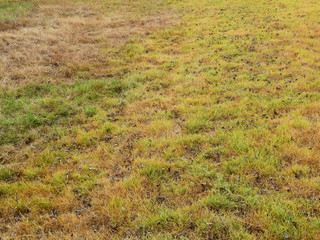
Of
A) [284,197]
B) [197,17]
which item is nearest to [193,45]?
[197,17]

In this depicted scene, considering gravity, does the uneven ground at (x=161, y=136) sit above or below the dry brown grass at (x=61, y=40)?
below

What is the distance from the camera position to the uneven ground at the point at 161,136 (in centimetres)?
476

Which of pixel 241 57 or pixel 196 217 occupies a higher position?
pixel 241 57

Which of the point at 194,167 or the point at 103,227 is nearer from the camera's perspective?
the point at 103,227

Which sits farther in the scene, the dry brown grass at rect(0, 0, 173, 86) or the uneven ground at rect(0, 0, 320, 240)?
the dry brown grass at rect(0, 0, 173, 86)

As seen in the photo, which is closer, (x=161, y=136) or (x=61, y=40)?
(x=161, y=136)

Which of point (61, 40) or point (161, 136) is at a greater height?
point (61, 40)

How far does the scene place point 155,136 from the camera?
734 cm

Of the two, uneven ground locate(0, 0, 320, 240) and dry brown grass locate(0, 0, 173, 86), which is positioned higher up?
dry brown grass locate(0, 0, 173, 86)

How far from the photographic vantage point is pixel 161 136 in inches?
289

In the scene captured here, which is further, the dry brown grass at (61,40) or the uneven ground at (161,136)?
the dry brown grass at (61,40)

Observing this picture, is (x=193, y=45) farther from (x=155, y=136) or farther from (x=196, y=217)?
(x=196, y=217)

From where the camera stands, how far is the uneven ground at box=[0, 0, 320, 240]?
4762mm

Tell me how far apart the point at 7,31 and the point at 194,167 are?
1674cm
